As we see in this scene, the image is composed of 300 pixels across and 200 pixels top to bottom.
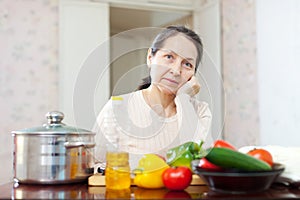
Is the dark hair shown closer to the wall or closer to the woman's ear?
the woman's ear

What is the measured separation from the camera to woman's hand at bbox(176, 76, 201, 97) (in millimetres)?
1282

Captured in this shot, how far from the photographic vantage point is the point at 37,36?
340 centimetres

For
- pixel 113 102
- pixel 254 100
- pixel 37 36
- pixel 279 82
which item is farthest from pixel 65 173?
pixel 37 36

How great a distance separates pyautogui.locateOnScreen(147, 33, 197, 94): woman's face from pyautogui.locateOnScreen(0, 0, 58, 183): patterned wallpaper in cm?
226

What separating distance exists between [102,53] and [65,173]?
1.46 ft

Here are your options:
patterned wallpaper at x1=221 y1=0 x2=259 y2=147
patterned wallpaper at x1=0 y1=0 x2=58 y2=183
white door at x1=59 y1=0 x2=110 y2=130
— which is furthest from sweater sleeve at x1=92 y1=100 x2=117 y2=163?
patterned wallpaper at x1=0 y1=0 x2=58 y2=183

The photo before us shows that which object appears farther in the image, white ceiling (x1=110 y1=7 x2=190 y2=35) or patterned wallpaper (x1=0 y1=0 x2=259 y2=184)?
white ceiling (x1=110 y1=7 x2=190 y2=35)

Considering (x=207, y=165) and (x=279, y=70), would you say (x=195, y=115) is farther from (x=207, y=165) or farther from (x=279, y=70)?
(x=279, y=70)

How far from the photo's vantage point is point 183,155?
1.13 meters

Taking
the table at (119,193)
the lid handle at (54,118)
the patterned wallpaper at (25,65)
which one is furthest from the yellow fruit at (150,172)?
the patterned wallpaper at (25,65)

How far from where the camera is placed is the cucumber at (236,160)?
919mm

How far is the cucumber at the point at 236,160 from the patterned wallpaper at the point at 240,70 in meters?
2.24

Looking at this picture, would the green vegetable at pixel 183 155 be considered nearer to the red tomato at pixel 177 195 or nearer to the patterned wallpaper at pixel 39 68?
the red tomato at pixel 177 195

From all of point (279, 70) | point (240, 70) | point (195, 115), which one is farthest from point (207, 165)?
point (240, 70)
